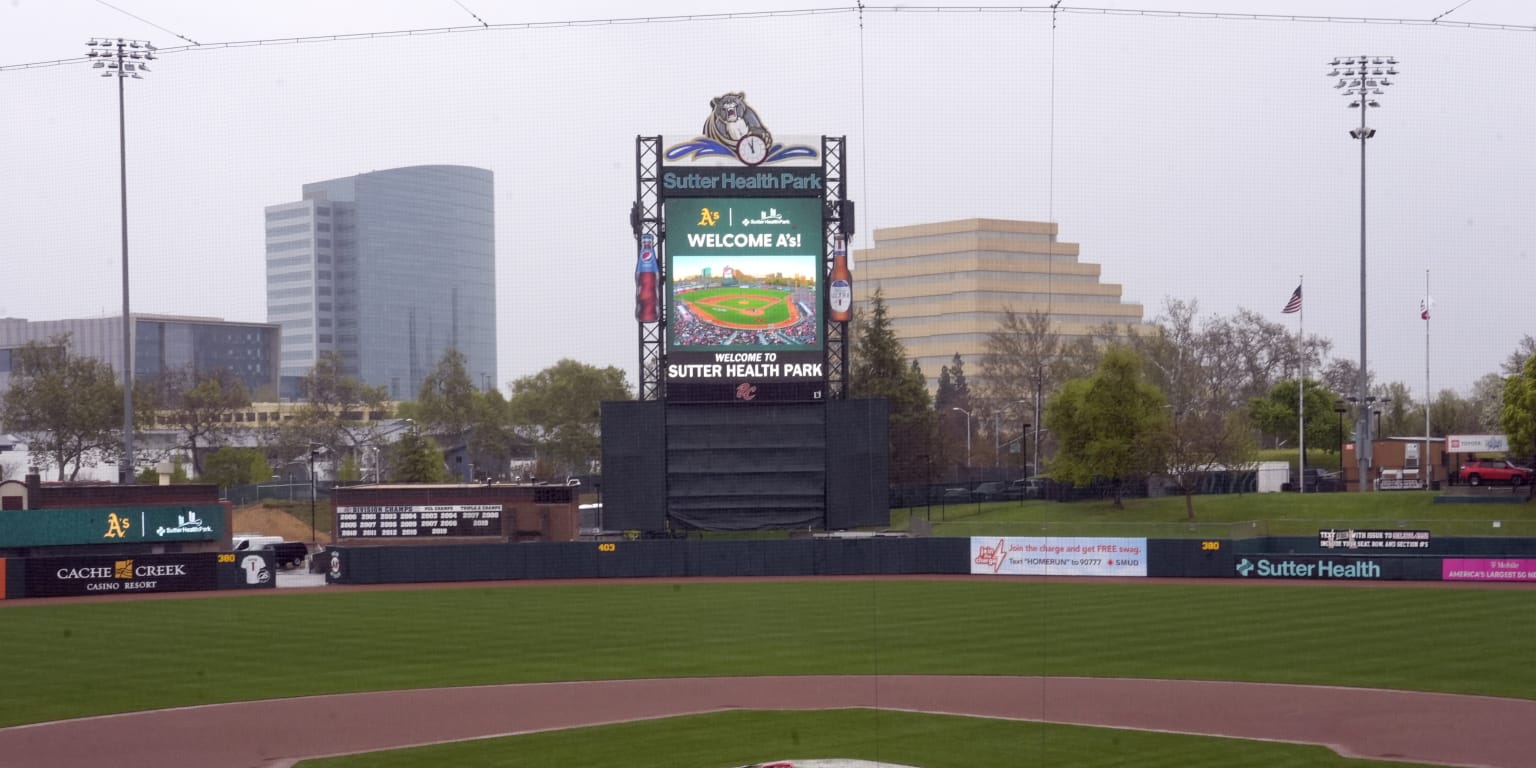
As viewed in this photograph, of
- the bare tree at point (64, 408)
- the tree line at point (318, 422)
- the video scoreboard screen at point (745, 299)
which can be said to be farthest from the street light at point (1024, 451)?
the bare tree at point (64, 408)

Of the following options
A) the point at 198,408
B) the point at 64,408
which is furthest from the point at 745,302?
the point at 198,408

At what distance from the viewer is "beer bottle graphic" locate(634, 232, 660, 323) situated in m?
45.6

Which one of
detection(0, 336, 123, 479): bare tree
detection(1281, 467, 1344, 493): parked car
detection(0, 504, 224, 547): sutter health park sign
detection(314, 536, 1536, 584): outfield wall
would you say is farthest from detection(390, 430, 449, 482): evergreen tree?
detection(1281, 467, 1344, 493): parked car

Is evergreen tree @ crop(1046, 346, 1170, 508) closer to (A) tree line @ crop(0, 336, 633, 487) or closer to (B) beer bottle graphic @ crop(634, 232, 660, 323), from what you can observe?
(B) beer bottle graphic @ crop(634, 232, 660, 323)

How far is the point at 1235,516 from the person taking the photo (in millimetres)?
62750

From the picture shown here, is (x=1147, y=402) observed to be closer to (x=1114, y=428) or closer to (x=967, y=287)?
(x=1114, y=428)

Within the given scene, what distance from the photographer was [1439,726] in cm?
1977

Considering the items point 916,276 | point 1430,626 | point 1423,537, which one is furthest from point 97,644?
point 916,276

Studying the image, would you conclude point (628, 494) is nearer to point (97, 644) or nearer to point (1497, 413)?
point (97, 644)

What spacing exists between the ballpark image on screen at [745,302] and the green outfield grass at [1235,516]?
28.3 feet

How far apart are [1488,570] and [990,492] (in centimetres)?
3098

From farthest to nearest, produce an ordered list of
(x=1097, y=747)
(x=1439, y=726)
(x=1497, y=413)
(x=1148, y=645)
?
(x=1497, y=413) → (x=1148, y=645) → (x=1439, y=726) → (x=1097, y=747)


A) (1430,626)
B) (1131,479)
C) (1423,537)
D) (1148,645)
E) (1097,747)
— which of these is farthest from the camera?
(1131,479)

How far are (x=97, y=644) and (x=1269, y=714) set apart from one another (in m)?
24.1
